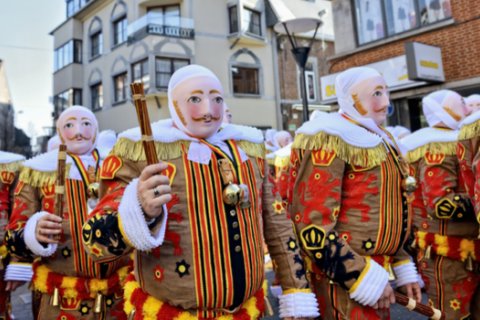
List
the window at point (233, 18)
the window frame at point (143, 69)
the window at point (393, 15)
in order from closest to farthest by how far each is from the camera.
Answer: the window at point (393, 15)
the window frame at point (143, 69)
the window at point (233, 18)

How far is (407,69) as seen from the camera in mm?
10047

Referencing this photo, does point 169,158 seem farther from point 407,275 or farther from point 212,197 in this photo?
point 407,275

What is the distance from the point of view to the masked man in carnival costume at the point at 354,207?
2.35m

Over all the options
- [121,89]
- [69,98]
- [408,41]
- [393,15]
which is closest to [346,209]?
[408,41]

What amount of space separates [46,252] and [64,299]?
0.46 meters

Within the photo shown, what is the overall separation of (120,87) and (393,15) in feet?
49.2

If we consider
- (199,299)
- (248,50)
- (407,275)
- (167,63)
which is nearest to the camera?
(199,299)

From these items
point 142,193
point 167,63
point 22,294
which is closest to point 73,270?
point 142,193

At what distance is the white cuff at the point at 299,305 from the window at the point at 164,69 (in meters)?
18.6

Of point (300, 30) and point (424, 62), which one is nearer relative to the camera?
point (300, 30)

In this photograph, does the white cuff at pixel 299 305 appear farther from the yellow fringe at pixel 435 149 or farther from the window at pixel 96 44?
the window at pixel 96 44

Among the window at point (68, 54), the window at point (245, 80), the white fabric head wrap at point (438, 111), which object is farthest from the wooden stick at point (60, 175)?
the window at point (68, 54)

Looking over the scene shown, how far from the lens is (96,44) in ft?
80.1

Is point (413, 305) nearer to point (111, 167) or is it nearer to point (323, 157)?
point (323, 157)
